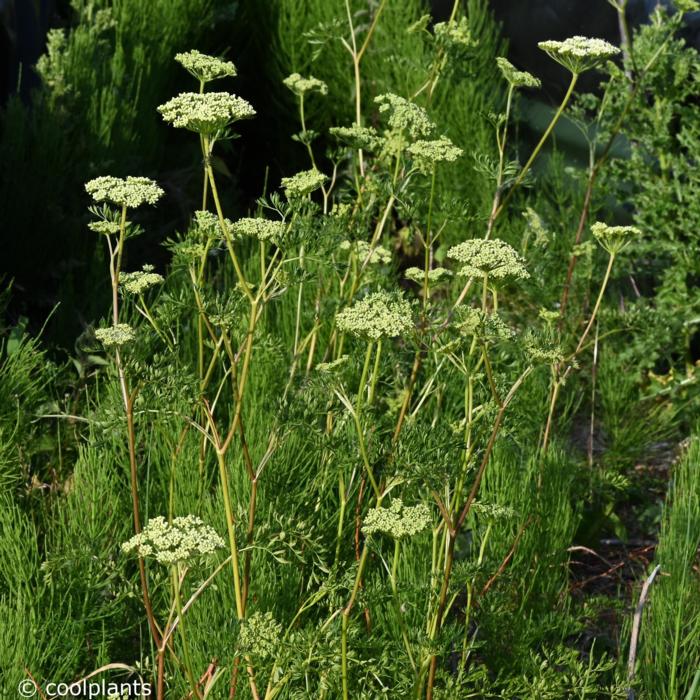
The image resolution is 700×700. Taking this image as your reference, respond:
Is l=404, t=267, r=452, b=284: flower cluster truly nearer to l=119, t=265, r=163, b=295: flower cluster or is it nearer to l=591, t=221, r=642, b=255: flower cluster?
l=591, t=221, r=642, b=255: flower cluster

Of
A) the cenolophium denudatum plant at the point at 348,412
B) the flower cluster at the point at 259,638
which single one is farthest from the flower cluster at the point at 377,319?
the flower cluster at the point at 259,638

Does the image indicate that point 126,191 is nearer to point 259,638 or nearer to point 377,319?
point 377,319

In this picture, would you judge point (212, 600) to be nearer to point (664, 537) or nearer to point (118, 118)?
point (664, 537)

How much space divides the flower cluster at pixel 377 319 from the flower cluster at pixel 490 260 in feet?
0.46

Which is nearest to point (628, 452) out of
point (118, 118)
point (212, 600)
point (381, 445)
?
point (381, 445)

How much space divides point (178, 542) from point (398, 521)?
1.30 feet

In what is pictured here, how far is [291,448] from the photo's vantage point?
9.86ft

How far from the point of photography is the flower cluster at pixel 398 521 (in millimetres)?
1964

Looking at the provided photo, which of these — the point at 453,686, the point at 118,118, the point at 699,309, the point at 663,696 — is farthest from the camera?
the point at 118,118

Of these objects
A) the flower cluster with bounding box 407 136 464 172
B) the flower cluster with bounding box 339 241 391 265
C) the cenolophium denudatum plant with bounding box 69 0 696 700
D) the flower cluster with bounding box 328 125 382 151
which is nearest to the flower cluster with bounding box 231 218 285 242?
the cenolophium denudatum plant with bounding box 69 0 696 700

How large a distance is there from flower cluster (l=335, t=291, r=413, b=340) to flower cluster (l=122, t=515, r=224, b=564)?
17.7 inches

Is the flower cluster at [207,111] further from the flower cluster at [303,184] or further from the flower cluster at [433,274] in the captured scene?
the flower cluster at [433,274]

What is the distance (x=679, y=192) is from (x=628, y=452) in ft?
3.22

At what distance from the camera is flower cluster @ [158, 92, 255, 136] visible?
6.64ft
